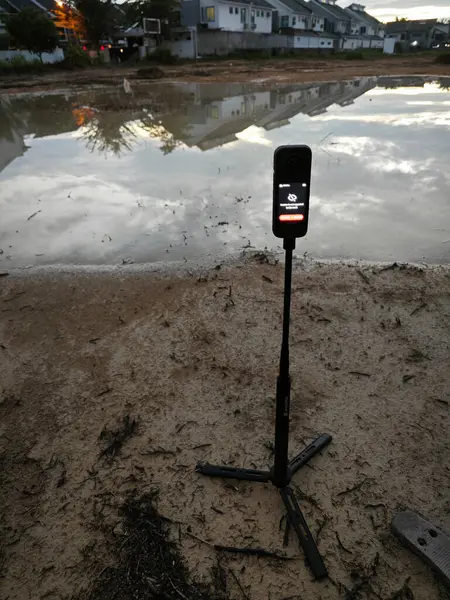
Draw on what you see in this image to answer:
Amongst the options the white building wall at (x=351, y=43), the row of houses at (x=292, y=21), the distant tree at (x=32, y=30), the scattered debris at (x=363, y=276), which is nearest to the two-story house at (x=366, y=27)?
the row of houses at (x=292, y=21)

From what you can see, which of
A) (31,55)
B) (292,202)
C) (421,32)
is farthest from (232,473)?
(421,32)

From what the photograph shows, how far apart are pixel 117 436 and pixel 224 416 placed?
33.5 inches

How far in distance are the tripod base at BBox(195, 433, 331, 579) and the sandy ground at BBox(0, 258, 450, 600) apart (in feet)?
0.24

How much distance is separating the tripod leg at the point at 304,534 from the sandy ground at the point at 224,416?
72 mm

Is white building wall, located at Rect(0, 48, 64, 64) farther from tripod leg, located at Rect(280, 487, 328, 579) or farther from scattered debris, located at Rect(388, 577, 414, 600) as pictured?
scattered debris, located at Rect(388, 577, 414, 600)

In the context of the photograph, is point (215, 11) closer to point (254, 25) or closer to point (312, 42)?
point (254, 25)

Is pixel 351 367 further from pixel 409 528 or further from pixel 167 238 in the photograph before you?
pixel 167 238

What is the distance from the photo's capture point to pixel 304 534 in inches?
90.7

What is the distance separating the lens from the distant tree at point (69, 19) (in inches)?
1982

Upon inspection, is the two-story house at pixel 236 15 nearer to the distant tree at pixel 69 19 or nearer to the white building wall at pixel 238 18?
the white building wall at pixel 238 18

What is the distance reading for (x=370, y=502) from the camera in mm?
2521

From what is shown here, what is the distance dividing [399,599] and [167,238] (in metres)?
5.31

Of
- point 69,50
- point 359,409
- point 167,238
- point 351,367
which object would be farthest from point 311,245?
point 69,50

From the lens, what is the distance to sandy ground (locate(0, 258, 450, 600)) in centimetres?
228
